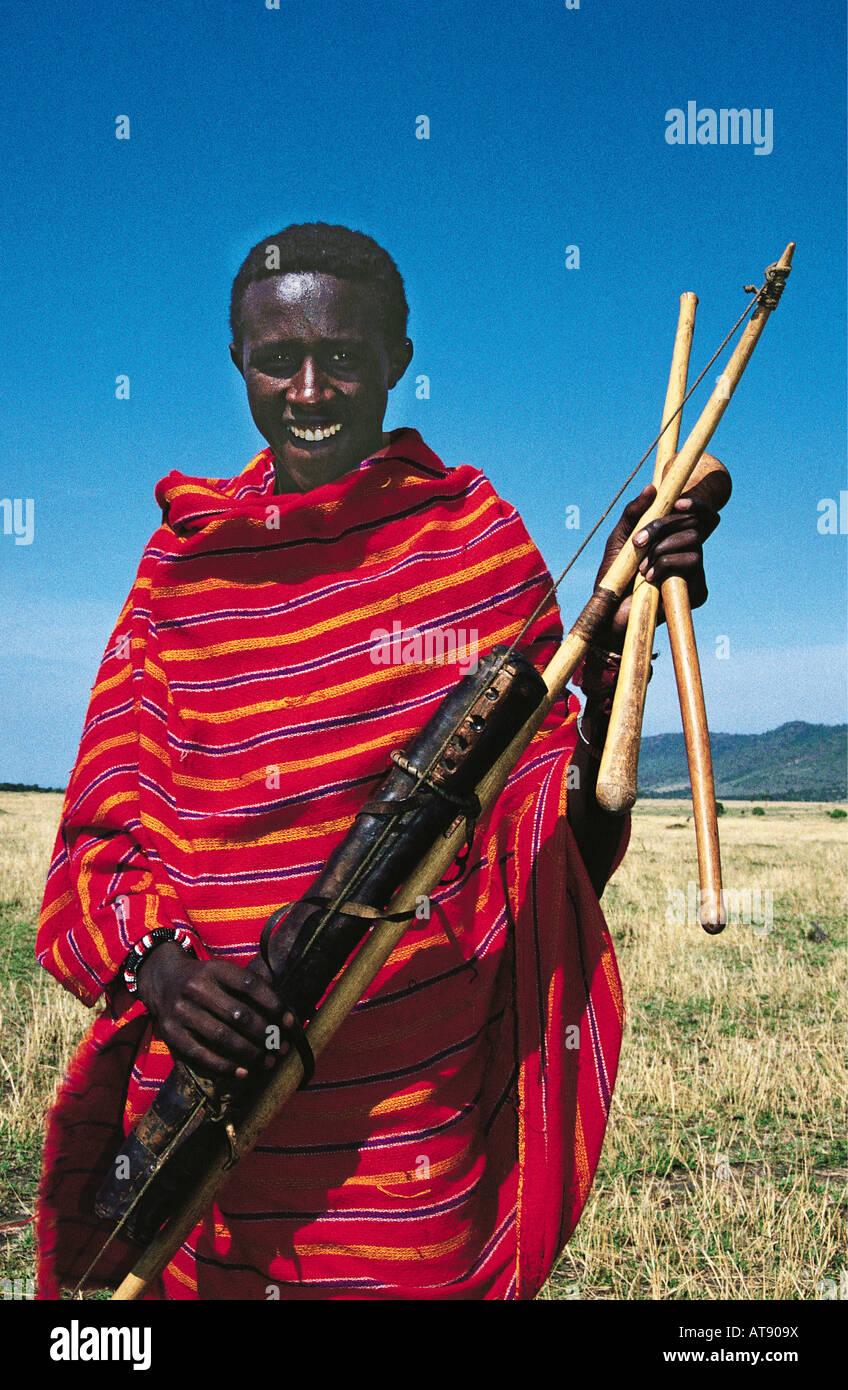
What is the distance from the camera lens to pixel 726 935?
12781mm

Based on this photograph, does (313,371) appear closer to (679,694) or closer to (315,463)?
(315,463)

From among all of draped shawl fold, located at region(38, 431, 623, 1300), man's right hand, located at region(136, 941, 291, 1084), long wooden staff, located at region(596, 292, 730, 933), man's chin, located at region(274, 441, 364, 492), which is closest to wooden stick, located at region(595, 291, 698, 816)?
long wooden staff, located at region(596, 292, 730, 933)

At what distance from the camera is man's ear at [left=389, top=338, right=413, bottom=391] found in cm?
307

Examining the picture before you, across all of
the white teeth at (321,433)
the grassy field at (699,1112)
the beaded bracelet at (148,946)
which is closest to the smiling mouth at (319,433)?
the white teeth at (321,433)

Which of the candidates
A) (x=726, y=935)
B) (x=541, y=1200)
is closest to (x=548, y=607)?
(x=541, y=1200)

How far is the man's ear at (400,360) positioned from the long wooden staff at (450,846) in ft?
3.83

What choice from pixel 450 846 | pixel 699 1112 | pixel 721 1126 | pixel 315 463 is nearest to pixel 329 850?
pixel 450 846

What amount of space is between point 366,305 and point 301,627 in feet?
3.20

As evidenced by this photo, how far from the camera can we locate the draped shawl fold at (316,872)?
8.02 ft

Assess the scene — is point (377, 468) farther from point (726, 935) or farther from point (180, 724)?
point (726, 935)

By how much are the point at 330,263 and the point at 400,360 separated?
373 millimetres

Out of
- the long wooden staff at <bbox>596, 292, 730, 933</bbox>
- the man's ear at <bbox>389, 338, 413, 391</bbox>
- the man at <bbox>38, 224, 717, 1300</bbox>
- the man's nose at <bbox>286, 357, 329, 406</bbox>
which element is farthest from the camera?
the man's ear at <bbox>389, 338, 413, 391</bbox>

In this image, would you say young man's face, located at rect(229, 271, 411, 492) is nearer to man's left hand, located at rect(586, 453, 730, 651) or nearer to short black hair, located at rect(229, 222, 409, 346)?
short black hair, located at rect(229, 222, 409, 346)

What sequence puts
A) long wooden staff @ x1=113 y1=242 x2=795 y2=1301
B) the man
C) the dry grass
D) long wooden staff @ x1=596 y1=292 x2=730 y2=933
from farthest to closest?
the dry grass < the man < long wooden staff @ x1=113 y1=242 x2=795 y2=1301 < long wooden staff @ x1=596 y1=292 x2=730 y2=933
